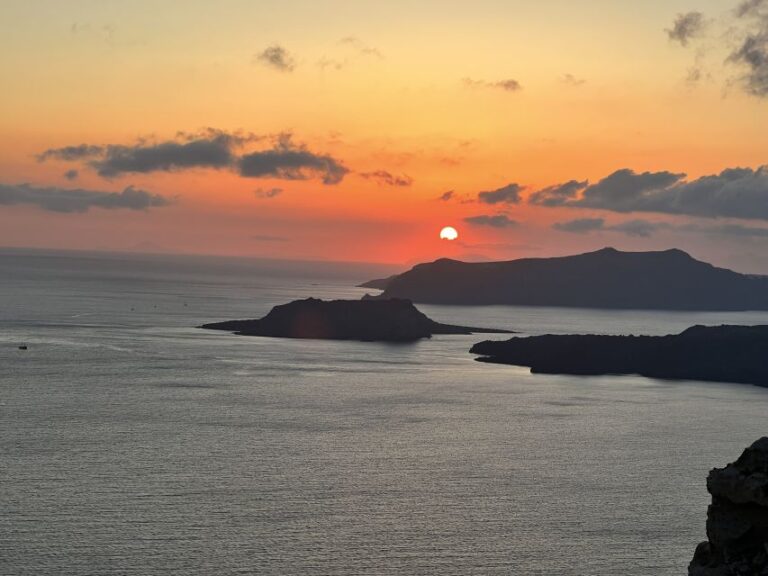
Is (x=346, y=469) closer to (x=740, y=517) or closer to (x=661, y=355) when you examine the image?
(x=740, y=517)

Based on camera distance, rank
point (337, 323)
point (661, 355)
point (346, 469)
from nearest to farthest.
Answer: point (346, 469), point (661, 355), point (337, 323)

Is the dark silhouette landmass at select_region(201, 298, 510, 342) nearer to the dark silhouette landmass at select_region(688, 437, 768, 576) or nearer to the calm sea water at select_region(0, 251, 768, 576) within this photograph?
the calm sea water at select_region(0, 251, 768, 576)

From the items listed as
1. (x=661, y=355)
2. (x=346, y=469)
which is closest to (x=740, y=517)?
(x=346, y=469)

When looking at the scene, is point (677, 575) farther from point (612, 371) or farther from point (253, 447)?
point (612, 371)

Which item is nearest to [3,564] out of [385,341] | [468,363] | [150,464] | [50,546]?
[50,546]

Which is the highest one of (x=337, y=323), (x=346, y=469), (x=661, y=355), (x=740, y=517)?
(x=337, y=323)

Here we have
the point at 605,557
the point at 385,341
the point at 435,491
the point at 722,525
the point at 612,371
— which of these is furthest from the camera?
the point at 385,341
